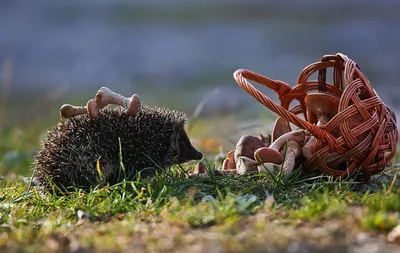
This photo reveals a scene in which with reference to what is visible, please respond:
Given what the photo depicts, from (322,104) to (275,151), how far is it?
509 mm

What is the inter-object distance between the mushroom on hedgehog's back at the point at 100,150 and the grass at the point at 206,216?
0.46 feet

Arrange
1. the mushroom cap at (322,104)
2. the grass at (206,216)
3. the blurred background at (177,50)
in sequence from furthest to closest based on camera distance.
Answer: the blurred background at (177,50) → the mushroom cap at (322,104) → the grass at (206,216)

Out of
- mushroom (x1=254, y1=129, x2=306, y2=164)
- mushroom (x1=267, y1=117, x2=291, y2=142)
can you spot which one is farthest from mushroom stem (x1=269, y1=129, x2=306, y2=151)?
mushroom (x1=267, y1=117, x2=291, y2=142)

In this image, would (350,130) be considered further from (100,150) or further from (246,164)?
(100,150)

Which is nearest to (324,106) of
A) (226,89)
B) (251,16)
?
(226,89)

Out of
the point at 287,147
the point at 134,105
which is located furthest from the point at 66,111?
the point at 287,147

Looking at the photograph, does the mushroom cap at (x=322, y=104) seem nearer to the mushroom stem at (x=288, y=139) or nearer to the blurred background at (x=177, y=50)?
the mushroom stem at (x=288, y=139)

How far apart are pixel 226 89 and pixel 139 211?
10.4 metres

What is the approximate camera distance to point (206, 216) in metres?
4.19

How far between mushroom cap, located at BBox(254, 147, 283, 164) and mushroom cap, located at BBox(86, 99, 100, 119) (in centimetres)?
114

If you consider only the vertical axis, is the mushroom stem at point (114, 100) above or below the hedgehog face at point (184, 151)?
above

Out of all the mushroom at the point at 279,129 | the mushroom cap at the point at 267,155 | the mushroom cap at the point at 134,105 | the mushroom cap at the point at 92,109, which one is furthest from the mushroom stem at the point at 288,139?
the mushroom cap at the point at 92,109

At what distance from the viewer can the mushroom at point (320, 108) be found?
203 inches

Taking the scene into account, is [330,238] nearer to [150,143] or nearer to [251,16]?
[150,143]
